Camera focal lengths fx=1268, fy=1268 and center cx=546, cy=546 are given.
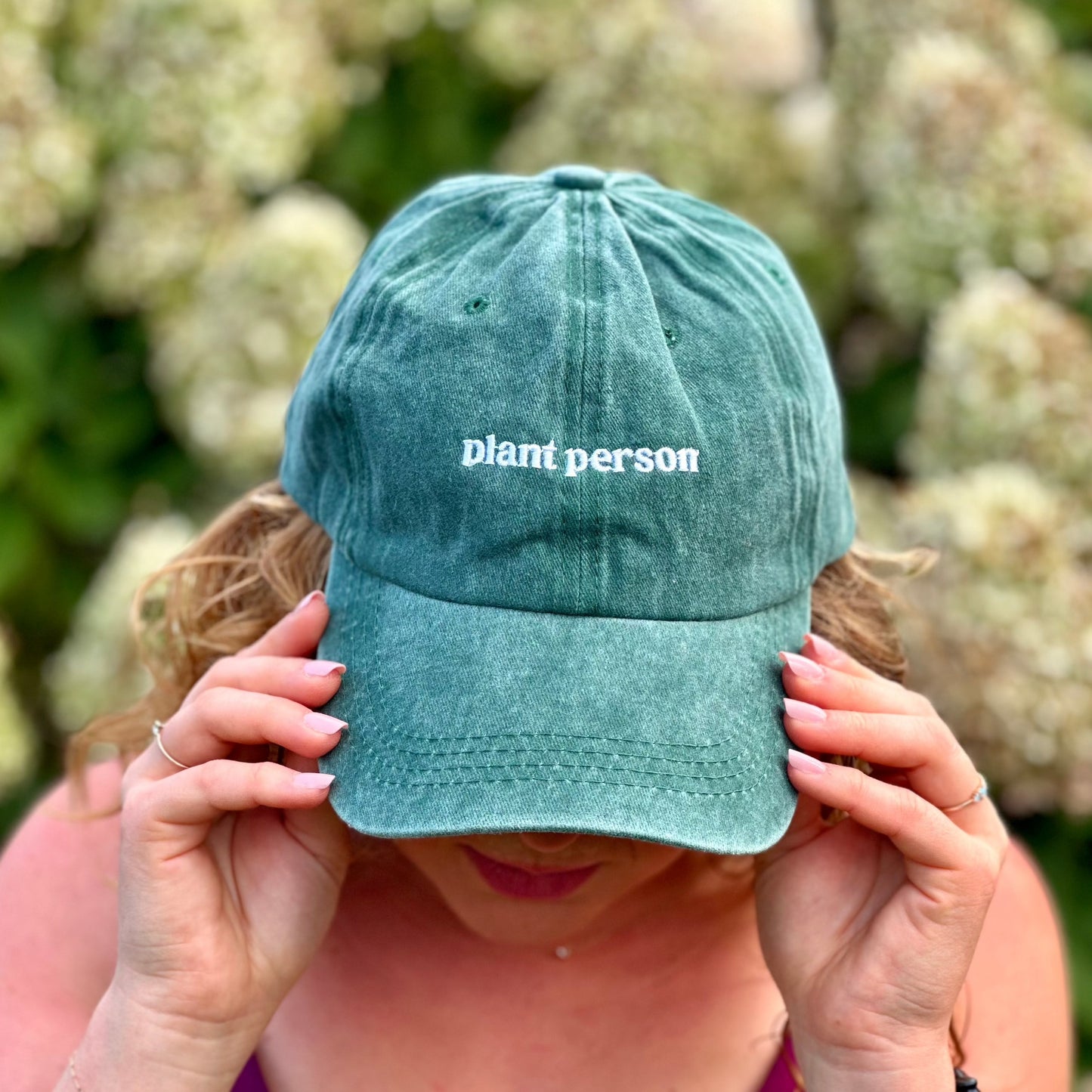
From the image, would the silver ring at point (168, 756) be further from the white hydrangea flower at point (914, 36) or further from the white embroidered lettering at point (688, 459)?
the white hydrangea flower at point (914, 36)

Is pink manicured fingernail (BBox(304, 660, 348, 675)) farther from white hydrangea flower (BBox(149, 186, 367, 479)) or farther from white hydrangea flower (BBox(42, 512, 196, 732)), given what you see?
white hydrangea flower (BBox(149, 186, 367, 479))

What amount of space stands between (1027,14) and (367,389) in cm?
207

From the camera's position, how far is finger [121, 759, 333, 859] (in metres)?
1.12

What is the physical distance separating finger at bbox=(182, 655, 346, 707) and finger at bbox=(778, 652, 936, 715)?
1.31 ft

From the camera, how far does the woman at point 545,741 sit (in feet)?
3.46

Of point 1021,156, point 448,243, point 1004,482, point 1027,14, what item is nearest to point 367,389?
point 448,243

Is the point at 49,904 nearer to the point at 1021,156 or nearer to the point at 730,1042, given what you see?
the point at 730,1042

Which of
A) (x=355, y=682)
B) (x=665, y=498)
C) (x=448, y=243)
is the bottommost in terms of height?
(x=355, y=682)

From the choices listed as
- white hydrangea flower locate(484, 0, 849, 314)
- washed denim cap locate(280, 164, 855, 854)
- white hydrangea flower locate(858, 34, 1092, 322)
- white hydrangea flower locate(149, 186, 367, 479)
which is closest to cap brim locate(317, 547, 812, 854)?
washed denim cap locate(280, 164, 855, 854)

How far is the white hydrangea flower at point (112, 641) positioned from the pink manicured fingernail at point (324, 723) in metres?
1.01

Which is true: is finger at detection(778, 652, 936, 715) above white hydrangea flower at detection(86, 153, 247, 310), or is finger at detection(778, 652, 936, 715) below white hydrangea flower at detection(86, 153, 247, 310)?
below

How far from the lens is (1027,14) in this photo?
2564 millimetres

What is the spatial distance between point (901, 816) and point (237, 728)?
61 centimetres

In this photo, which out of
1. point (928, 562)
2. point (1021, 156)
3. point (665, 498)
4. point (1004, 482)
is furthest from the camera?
point (1021, 156)
